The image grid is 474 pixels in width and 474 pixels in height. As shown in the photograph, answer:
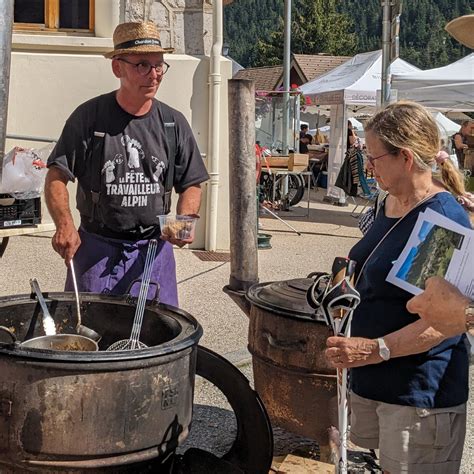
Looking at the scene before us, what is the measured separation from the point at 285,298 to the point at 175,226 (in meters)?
0.70

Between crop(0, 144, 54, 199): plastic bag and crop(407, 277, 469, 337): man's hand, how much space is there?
16.6 feet

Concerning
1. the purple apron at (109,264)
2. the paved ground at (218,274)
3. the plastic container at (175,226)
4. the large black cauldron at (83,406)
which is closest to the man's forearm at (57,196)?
the purple apron at (109,264)

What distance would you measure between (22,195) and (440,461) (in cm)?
490

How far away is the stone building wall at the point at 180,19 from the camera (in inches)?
361

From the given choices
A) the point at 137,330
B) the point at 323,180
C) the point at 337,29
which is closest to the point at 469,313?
the point at 137,330

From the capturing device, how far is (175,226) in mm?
3605

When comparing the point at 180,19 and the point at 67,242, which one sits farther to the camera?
the point at 180,19

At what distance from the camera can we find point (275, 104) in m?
22.2

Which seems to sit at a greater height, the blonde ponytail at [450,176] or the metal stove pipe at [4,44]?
the metal stove pipe at [4,44]

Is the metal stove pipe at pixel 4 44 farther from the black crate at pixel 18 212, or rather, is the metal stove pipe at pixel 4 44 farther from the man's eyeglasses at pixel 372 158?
the black crate at pixel 18 212

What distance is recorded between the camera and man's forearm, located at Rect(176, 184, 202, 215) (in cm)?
400

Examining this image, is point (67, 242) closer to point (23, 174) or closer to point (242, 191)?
point (242, 191)

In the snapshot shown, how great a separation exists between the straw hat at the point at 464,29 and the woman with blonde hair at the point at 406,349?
3.83 feet

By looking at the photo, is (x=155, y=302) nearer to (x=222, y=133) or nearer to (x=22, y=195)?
(x=22, y=195)
